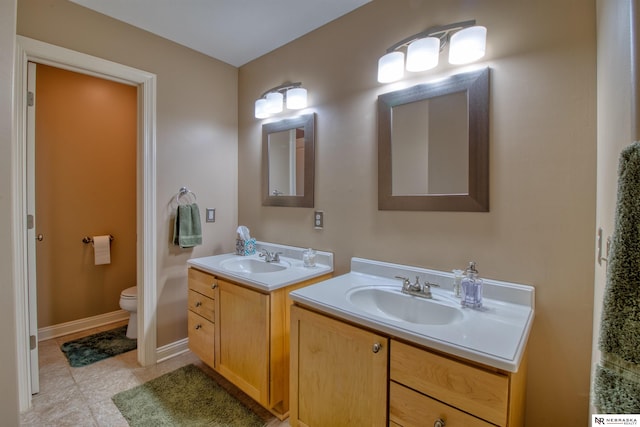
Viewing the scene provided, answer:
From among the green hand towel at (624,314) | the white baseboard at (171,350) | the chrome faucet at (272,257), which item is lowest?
A: the white baseboard at (171,350)

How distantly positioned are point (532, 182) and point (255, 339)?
60.5 inches

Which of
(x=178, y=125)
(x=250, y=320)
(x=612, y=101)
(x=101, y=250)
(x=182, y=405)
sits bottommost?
(x=182, y=405)

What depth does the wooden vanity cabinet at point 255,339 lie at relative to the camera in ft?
5.05

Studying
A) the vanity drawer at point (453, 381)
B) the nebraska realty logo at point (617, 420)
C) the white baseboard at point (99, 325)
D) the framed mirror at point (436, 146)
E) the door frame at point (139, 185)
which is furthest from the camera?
the white baseboard at point (99, 325)

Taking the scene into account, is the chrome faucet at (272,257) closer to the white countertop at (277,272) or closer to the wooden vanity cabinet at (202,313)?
the white countertop at (277,272)

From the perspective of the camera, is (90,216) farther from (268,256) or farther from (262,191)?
(268,256)

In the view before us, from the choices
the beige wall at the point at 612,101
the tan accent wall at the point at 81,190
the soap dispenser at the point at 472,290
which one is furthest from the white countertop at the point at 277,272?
the tan accent wall at the point at 81,190

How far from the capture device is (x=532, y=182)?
123 centimetres

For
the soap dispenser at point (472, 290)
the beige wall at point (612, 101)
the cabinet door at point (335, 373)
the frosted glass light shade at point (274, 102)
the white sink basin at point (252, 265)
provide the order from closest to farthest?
the beige wall at point (612, 101), the cabinet door at point (335, 373), the soap dispenser at point (472, 290), the white sink basin at point (252, 265), the frosted glass light shade at point (274, 102)

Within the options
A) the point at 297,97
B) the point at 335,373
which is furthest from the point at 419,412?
the point at 297,97

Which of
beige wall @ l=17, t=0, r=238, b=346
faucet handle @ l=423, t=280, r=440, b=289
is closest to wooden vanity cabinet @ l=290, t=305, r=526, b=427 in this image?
faucet handle @ l=423, t=280, r=440, b=289

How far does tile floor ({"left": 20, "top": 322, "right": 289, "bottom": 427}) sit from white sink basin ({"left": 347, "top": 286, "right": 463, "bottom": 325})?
0.87 m

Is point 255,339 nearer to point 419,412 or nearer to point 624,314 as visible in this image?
point 419,412

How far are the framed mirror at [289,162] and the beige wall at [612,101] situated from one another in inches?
56.3
